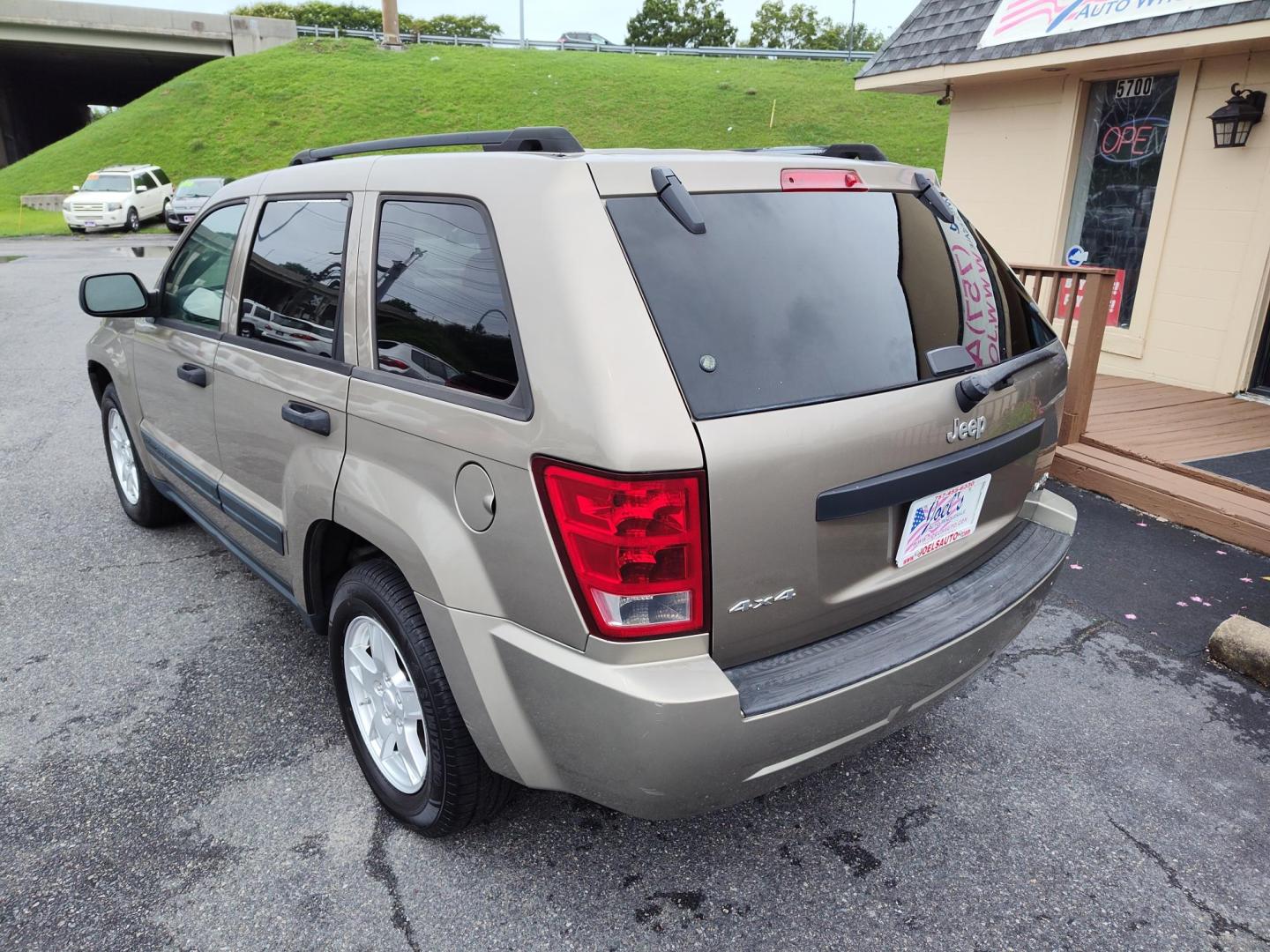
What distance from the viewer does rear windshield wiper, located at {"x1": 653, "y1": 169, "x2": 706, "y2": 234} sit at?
2018 mm

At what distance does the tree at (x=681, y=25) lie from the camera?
6956 cm

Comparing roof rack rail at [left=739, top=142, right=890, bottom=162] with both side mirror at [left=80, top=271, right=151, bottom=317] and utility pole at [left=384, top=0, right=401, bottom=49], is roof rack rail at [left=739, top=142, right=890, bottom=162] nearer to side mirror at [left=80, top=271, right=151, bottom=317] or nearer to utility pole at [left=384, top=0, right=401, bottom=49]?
side mirror at [left=80, top=271, right=151, bottom=317]

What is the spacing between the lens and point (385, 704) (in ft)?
8.33

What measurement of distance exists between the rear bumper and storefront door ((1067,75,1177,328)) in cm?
703

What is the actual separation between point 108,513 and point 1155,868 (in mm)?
5200

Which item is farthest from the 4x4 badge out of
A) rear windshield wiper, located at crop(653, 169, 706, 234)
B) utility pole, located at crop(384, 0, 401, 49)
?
utility pole, located at crop(384, 0, 401, 49)

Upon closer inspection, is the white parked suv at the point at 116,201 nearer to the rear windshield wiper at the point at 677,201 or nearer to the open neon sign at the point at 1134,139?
the open neon sign at the point at 1134,139

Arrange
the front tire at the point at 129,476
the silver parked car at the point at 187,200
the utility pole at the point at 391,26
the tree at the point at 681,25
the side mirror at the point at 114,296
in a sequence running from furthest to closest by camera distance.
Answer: the tree at the point at 681,25 < the utility pole at the point at 391,26 < the silver parked car at the point at 187,200 < the front tire at the point at 129,476 < the side mirror at the point at 114,296

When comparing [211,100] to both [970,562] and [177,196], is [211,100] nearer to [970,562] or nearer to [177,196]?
[177,196]

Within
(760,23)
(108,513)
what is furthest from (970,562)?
(760,23)

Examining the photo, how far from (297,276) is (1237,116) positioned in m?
7.19

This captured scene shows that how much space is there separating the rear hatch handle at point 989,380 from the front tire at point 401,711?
1528mm

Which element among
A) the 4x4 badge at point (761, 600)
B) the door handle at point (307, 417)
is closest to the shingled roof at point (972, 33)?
the 4x4 badge at point (761, 600)

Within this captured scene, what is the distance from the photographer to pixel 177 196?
2484 cm
